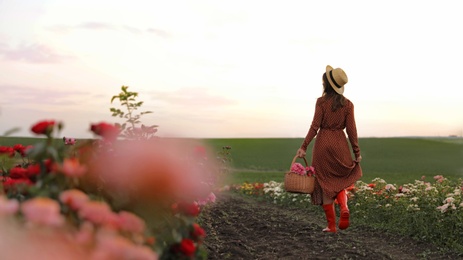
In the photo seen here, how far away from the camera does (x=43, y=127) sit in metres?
3.32

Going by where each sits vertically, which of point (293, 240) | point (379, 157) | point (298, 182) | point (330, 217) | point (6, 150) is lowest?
point (293, 240)

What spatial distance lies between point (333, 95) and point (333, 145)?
668mm

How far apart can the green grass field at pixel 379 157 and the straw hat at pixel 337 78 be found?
34.9 ft

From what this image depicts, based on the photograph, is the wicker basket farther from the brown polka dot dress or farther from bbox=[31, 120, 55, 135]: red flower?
bbox=[31, 120, 55, 135]: red flower

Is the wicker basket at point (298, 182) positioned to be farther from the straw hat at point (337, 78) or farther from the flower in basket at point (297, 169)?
the straw hat at point (337, 78)

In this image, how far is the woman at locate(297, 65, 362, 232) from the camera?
27.0ft

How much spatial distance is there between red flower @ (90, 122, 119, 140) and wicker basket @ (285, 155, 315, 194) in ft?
16.6

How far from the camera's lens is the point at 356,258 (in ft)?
23.0

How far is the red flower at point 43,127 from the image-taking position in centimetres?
331

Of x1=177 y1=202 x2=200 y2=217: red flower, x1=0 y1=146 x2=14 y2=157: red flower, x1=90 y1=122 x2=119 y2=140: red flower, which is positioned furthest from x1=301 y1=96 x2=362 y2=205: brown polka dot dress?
x1=90 y1=122 x2=119 y2=140: red flower

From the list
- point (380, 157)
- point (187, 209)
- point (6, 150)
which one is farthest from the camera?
point (380, 157)

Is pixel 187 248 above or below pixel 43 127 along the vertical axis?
below

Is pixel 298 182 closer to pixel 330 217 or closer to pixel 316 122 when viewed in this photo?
pixel 330 217

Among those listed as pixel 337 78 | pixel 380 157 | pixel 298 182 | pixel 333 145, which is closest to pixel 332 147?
pixel 333 145
